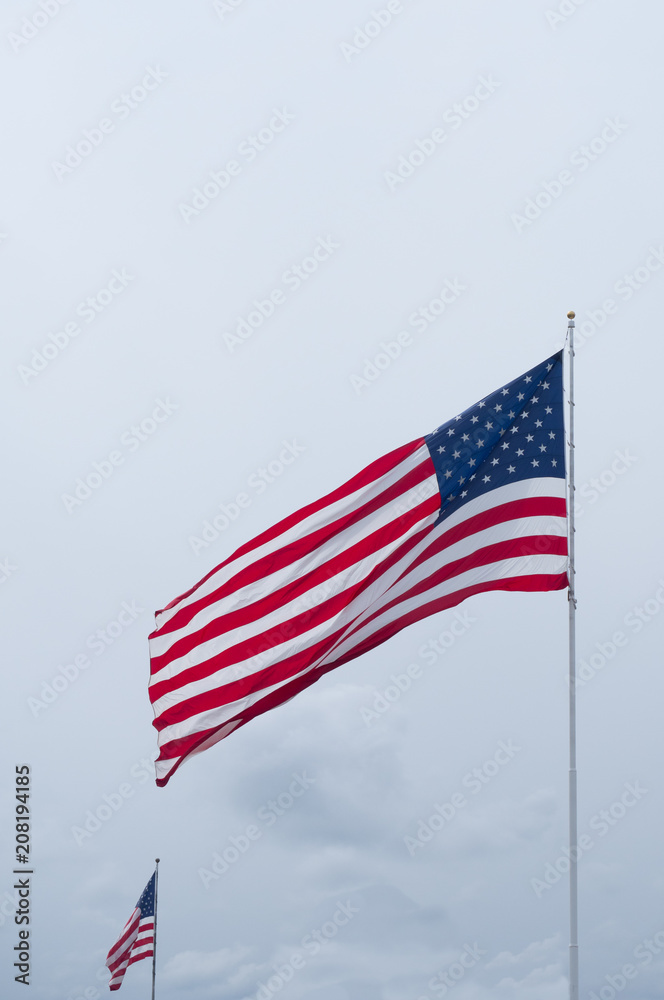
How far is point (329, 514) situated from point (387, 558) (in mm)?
1143

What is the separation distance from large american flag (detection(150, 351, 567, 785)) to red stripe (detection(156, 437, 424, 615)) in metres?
0.03

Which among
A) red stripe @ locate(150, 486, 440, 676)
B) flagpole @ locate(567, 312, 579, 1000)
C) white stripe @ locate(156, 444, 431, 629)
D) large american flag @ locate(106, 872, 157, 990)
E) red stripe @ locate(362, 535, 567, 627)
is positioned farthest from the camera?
large american flag @ locate(106, 872, 157, 990)

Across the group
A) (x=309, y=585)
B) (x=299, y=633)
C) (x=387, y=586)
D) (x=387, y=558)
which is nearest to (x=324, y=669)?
(x=299, y=633)

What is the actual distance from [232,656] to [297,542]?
6.22ft

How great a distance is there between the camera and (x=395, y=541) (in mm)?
16188

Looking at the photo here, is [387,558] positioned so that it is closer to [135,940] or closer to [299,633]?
[299,633]

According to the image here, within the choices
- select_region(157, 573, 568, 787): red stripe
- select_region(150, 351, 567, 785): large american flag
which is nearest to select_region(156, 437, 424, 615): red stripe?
select_region(150, 351, 567, 785): large american flag

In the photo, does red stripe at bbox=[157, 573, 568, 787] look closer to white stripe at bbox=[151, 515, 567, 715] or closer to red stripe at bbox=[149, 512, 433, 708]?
red stripe at bbox=[149, 512, 433, 708]

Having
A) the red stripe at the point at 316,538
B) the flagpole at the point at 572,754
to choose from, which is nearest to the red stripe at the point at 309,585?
the red stripe at the point at 316,538

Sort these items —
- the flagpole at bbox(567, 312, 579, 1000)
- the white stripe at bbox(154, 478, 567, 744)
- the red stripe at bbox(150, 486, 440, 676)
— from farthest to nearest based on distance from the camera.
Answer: the red stripe at bbox(150, 486, 440, 676), the white stripe at bbox(154, 478, 567, 744), the flagpole at bbox(567, 312, 579, 1000)

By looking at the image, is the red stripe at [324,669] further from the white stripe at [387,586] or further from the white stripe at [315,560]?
the white stripe at [315,560]

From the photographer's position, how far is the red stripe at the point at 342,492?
16578 millimetres

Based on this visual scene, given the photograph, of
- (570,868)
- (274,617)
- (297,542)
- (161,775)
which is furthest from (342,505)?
(570,868)

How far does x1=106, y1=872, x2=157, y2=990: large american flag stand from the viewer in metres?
39.9
